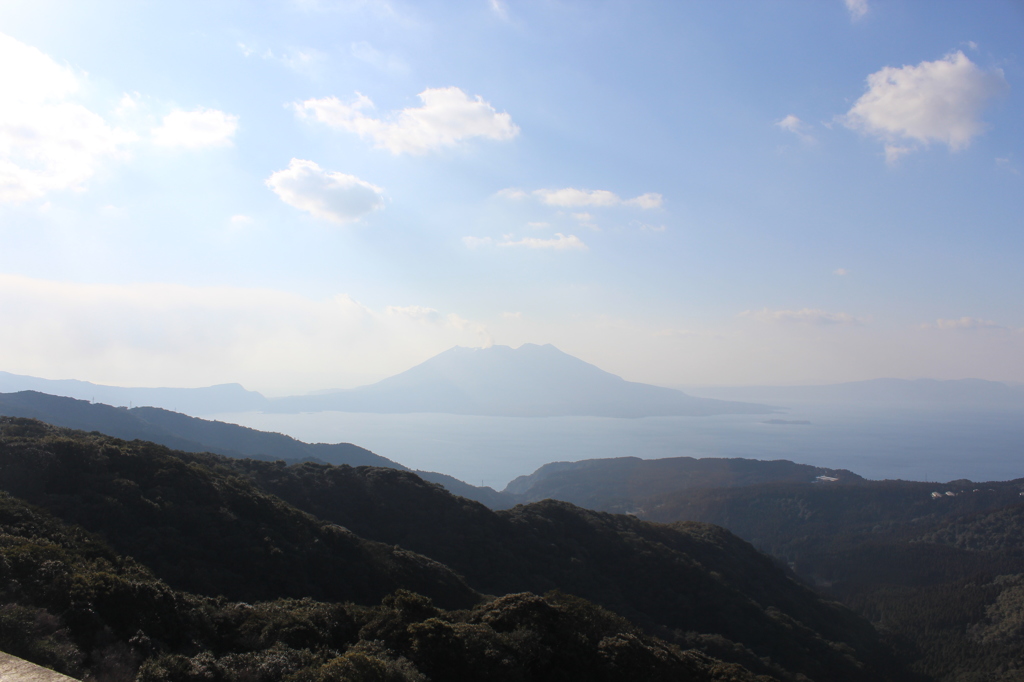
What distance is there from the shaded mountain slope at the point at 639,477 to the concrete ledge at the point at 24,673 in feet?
296

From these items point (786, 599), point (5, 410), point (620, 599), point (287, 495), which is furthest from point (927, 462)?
point (5, 410)

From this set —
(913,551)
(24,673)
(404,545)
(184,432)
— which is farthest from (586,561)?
(184,432)

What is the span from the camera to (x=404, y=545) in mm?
24438

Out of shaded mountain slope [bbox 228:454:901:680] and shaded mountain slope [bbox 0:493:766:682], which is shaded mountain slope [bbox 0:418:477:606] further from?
shaded mountain slope [bbox 228:454:901:680]

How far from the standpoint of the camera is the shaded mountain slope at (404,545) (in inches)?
623

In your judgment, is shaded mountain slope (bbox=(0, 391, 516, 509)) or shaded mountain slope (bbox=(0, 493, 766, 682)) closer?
shaded mountain slope (bbox=(0, 493, 766, 682))

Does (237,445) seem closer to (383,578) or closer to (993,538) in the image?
(383,578)

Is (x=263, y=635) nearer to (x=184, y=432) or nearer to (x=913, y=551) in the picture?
(x=913, y=551)

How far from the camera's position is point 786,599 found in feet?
103

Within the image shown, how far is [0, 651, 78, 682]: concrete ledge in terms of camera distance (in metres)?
1.99

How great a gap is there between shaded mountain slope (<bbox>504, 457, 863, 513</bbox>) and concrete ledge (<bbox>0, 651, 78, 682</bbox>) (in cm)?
9014

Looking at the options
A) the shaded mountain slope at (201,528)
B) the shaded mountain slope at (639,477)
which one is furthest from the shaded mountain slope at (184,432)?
the shaded mountain slope at (201,528)

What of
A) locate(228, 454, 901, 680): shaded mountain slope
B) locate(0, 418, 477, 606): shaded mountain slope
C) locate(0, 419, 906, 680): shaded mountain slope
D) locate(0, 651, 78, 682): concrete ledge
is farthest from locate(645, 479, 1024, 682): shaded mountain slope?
locate(0, 651, 78, 682): concrete ledge

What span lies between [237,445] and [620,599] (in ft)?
229
